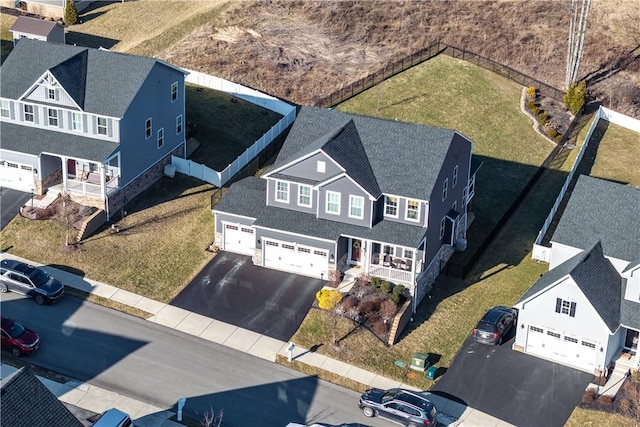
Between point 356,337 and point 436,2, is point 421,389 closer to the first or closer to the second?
point 356,337

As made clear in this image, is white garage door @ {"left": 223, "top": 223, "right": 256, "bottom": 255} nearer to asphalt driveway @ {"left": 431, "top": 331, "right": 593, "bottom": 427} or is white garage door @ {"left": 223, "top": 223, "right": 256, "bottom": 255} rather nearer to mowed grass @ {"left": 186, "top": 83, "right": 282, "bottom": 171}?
mowed grass @ {"left": 186, "top": 83, "right": 282, "bottom": 171}

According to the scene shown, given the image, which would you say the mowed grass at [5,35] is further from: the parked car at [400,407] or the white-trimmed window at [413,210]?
the parked car at [400,407]

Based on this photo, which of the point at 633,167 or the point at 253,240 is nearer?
the point at 253,240

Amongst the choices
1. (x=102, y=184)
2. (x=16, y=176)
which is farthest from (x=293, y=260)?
(x=16, y=176)

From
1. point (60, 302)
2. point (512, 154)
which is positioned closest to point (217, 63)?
point (512, 154)

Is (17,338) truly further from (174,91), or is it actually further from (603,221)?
(603,221)

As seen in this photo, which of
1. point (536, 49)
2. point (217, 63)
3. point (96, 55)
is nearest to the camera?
point (96, 55)

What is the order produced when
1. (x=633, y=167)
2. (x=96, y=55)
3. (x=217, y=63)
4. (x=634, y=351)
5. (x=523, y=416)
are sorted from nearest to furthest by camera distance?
(x=523, y=416) → (x=634, y=351) → (x=96, y=55) → (x=633, y=167) → (x=217, y=63)

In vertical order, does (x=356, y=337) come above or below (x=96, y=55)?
below
